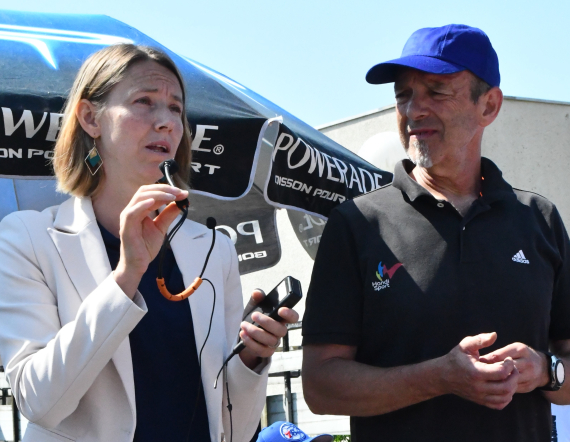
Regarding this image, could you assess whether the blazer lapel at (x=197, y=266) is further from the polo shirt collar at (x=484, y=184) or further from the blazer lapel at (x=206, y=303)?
the polo shirt collar at (x=484, y=184)

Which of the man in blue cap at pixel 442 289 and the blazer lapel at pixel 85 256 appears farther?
the man in blue cap at pixel 442 289

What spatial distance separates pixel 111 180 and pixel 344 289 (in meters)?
0.86

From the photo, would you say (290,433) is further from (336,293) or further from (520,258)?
(520,258)

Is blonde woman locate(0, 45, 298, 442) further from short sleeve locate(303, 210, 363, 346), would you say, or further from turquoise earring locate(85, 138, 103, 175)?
short sleeve locate(303, 210, 363, 346)

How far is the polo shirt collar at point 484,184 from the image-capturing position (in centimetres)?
258

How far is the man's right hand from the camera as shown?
203 centimetres

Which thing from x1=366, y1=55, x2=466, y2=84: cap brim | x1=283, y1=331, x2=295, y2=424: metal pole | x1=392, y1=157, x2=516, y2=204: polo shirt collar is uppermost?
x1=366, y1=55, x2=466, y2=84: cap brim

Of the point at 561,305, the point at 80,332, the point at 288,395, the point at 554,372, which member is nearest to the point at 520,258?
the point at 561,305

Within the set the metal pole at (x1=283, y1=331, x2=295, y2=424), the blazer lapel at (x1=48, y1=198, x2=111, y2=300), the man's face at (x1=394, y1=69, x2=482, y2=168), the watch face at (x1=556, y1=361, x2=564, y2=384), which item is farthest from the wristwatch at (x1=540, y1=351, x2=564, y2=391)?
the metal pole at (x1=283, y1=331, x2=295, y2=424)

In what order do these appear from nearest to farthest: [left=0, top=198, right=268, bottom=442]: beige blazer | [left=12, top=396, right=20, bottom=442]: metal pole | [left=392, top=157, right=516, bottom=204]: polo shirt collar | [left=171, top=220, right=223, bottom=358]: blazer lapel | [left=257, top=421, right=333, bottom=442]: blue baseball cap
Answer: [left=0, top=198, right=268, bottom=442]: beige blazer < [left=171, top=220, right=223, bottom=358]: blazer lapel < [left=392, top=157, right=516, bottom=204]: polo shirt collar < [left=257, top=421, right=333, bottom=442]: blue baseball cap < [left=12, top=396, right=20, bottom=442]: metal pole

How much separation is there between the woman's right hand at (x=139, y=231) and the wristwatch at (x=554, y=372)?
1.29 m

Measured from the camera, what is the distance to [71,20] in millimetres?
3340

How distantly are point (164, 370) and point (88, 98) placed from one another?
0.90 metres

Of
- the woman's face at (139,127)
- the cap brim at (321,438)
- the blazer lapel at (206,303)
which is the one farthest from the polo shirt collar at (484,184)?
the cap brim at (321,438)
